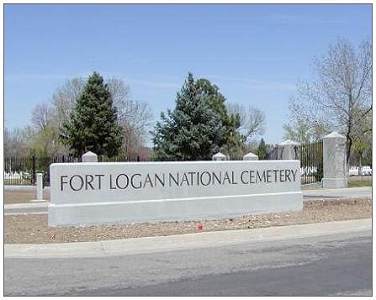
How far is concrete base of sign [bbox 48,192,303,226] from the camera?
13.7 metres

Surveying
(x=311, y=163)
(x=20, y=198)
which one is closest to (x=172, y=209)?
(x=20, y=198)

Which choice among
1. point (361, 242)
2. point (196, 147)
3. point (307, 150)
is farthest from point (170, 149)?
point (361, 242)

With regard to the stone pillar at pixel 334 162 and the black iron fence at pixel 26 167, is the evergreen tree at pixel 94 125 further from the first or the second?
the stone pillar at pixel 334 162

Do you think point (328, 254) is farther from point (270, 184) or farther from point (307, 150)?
point (307, 150)

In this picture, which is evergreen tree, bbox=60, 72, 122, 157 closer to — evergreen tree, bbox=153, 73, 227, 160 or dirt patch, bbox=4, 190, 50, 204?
evergreen tree, bbox=153, 73, 227, 160

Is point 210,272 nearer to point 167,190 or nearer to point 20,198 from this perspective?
Answer: point 167,190

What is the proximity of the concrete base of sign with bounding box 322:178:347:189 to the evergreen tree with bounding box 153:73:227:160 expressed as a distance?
44.5 feet

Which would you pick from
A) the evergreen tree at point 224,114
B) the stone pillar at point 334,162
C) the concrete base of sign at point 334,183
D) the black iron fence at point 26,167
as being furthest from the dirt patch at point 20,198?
the evergreen tree at point 224,114

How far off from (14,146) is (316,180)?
4857 cm

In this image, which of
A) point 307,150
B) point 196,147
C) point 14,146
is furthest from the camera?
point 14,146

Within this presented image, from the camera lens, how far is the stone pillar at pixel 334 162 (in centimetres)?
2844

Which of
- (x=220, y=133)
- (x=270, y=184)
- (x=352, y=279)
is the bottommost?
(x=352, y=279)

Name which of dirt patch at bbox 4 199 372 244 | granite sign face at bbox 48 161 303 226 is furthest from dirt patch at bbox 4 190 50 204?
granite sign face at bbox 48 161 303 226

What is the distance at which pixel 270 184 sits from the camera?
647 inches
